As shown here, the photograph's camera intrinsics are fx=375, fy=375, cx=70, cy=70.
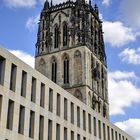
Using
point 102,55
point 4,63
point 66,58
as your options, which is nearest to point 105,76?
point 102,55

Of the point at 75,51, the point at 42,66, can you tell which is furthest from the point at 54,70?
the point at 75,51

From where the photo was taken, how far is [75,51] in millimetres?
87500

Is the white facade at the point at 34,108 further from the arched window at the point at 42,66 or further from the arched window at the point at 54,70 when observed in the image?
the arched window at the point at 42,66

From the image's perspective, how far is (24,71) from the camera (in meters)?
40.0

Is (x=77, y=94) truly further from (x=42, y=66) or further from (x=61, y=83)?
(x=42, y=66)

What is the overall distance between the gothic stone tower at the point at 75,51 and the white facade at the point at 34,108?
1213 inches

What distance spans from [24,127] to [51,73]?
50.7 m

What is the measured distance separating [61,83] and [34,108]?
148ft

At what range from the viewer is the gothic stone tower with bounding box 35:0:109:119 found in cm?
8406

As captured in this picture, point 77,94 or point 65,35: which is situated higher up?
point 65,35

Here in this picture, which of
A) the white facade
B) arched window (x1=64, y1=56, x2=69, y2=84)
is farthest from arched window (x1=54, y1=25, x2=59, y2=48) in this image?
the white facade

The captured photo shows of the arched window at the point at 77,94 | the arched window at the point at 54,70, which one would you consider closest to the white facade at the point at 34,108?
the arched window at the point at 77,94

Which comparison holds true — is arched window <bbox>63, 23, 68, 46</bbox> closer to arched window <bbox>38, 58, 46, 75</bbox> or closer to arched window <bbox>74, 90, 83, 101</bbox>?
arched window <bbox>38, 58, 46, 75</bbox>

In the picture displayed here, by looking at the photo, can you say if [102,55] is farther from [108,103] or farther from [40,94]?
[40,94]
